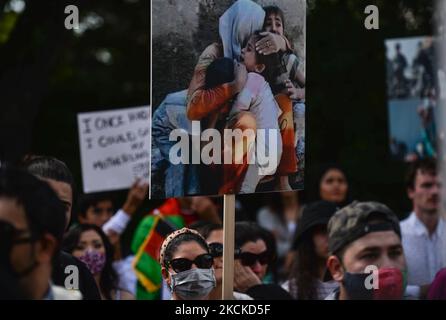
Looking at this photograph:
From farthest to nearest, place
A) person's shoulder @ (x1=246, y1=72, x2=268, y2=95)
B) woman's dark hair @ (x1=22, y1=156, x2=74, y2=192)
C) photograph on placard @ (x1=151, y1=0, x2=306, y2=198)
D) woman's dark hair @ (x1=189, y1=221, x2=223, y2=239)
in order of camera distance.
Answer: woman's dark hair @ (x1=189, y1=221, x2=223, y2=239) → woman's dark hair @ (x1=22, y1=156, x2=74, y2=192) → person's shoulder @ (x1=246, y1=72, x2=268, y2=95) → photograph on placard @ (x1=151, y1=0, x2=306, y2=198)

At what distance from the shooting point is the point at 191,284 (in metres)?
4.55

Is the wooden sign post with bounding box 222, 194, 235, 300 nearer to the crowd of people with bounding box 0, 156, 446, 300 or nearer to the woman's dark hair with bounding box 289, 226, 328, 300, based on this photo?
the crowd of people with bounding box 0, 156, 446, 300

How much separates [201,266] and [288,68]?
84cm

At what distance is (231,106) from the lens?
14.6 feet

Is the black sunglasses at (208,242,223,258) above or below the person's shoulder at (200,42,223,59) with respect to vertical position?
below

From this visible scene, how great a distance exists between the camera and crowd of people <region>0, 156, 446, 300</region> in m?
2.82

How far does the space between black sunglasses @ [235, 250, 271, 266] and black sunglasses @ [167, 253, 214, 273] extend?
3.43 feet

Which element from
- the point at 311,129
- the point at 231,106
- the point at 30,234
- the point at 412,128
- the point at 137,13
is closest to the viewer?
the point at 30,234

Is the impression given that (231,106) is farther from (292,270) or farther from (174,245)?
(292,270)

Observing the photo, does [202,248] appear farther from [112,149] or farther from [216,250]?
[112,149]

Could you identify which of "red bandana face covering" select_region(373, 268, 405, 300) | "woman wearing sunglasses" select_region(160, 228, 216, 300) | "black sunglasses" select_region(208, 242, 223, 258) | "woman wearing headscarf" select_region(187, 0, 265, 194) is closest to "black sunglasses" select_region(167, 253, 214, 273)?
"woman wearing sunglasses" select_region(160, 228, 216, 300)

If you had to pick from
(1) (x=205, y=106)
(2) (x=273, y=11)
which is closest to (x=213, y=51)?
(1) (x=205, y=106)

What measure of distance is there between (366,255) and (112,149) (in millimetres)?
3988
